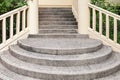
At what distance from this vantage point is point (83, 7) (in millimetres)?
7328

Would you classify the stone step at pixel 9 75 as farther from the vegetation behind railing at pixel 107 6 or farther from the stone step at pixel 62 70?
the vegetation behind railing at pixel 107 6

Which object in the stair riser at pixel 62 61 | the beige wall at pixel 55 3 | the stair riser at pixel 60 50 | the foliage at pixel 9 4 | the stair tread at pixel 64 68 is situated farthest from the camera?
the beige wall at pixel 55 3

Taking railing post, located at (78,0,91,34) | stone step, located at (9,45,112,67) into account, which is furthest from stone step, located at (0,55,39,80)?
railing post, located at (78,0,91,34)

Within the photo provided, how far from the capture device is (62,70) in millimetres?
4695

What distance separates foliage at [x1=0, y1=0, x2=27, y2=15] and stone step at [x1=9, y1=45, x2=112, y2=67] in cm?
159

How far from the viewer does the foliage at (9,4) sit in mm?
6527

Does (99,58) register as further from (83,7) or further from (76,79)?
(83,7)

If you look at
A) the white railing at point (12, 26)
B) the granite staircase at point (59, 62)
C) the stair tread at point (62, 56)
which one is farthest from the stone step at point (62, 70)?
the white railing at point (12, 26)

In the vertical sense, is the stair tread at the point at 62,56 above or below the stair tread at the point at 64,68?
above

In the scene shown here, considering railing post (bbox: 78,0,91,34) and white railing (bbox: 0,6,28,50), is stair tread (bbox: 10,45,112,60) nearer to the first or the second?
white railing (bbox: 0,6,28,50)

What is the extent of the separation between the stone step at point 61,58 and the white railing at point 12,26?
61 cm

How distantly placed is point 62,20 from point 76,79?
14.0 ft

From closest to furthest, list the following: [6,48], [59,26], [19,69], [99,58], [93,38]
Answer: [19,69] < [99,58] < [6,48] < [93,38] < [59,26]

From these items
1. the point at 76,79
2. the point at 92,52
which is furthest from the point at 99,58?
the point at 76,79
